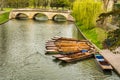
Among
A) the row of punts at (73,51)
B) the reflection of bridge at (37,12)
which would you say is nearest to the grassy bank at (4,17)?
the reflection of bridge at (37,12)

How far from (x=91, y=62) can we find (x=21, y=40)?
17.8 meters

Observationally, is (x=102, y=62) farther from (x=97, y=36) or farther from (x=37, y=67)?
(x=97, y=36)

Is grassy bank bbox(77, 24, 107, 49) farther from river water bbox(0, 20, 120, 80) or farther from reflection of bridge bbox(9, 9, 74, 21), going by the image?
reflection of bridge bbox(9, 9, 74, 21)

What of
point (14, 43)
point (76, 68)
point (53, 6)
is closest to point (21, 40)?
point (14, 43)

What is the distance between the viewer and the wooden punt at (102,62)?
30438 millimetres

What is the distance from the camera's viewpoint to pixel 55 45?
4250cm

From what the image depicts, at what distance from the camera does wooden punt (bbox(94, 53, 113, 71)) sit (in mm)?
30438

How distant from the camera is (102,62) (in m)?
32.6

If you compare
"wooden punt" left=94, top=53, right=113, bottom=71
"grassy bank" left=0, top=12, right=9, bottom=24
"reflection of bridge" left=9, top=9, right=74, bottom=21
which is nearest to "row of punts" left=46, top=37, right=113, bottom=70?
"wooden punt" left=94, top=53, right=113, bottom=71

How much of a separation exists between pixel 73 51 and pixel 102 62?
6644 millimetres

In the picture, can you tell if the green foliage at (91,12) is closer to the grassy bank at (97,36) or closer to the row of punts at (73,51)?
the grassy bank at (97,36)

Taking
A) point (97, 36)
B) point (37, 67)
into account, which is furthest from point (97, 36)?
point (37, 67)

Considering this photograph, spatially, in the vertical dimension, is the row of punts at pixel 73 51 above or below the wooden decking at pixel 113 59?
below

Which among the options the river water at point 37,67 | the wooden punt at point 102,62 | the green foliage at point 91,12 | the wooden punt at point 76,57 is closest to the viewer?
the river water at point 37,67
